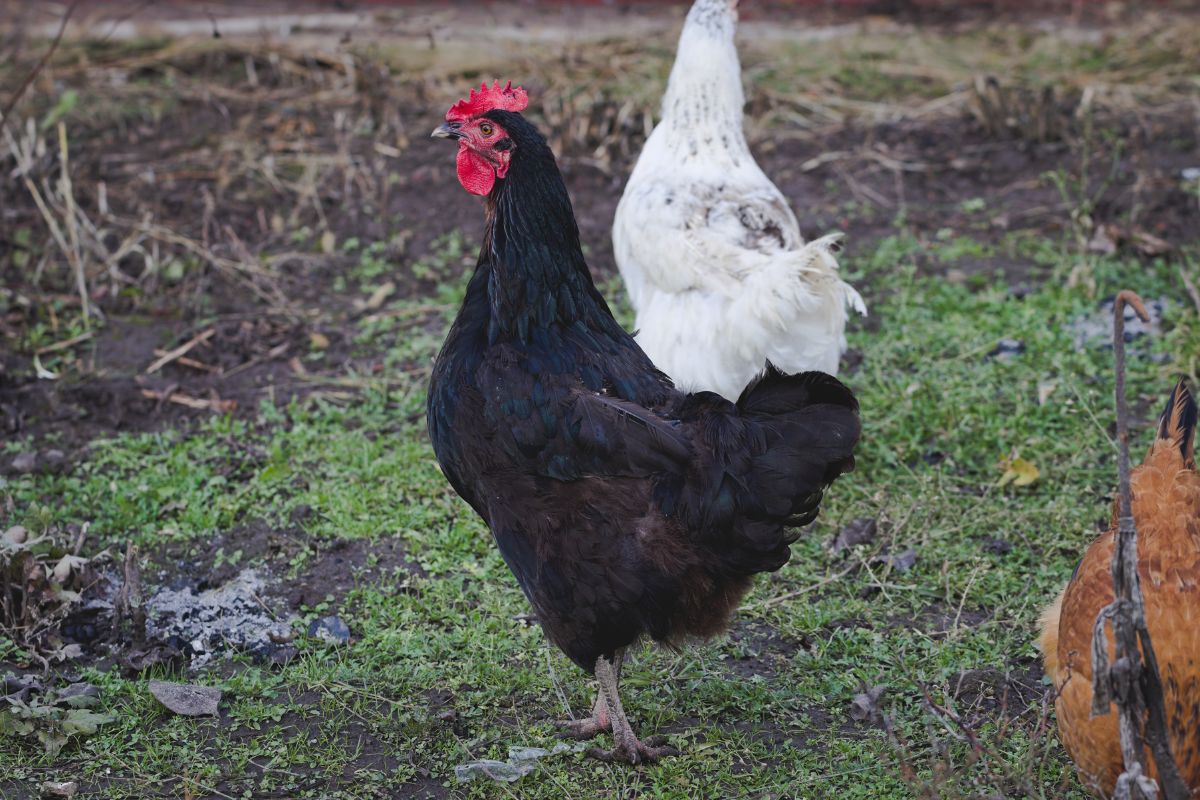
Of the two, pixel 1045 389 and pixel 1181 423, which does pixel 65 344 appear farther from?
pixel 1181 423

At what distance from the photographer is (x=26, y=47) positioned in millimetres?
8656

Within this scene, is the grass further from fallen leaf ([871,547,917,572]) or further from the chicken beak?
the chicken beak

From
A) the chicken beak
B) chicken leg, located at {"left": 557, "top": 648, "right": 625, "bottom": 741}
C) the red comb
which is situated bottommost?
chicken leg, located at {"left": 557, "top": 648, "right": 625, "bottom": 741}

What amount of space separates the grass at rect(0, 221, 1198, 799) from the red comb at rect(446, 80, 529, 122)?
1.66 meters

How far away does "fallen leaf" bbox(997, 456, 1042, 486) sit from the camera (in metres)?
4.61

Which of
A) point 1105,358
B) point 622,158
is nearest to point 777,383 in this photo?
point 1105,358

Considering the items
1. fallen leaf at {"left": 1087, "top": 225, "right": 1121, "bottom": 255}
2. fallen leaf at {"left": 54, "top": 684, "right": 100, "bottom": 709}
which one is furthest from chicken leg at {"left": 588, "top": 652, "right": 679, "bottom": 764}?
fallen leaf at {"left": 1087, "top": 225, "right": 1121, "bottom": 255}

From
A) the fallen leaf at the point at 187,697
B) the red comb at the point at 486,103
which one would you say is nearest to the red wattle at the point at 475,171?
the red comb at the point at 486,103

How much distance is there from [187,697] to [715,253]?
2445 mm

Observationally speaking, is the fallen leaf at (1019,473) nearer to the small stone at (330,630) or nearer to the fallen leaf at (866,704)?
the fallen leaf at (866,704)

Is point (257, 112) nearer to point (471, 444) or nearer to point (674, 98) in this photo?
point (674, 98)

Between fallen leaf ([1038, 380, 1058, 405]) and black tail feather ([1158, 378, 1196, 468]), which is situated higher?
black tail feather ([1158, 378, 1196, 468])

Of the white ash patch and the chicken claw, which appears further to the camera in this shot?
the white ash patch

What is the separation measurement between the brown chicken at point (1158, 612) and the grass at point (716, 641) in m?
0.14
